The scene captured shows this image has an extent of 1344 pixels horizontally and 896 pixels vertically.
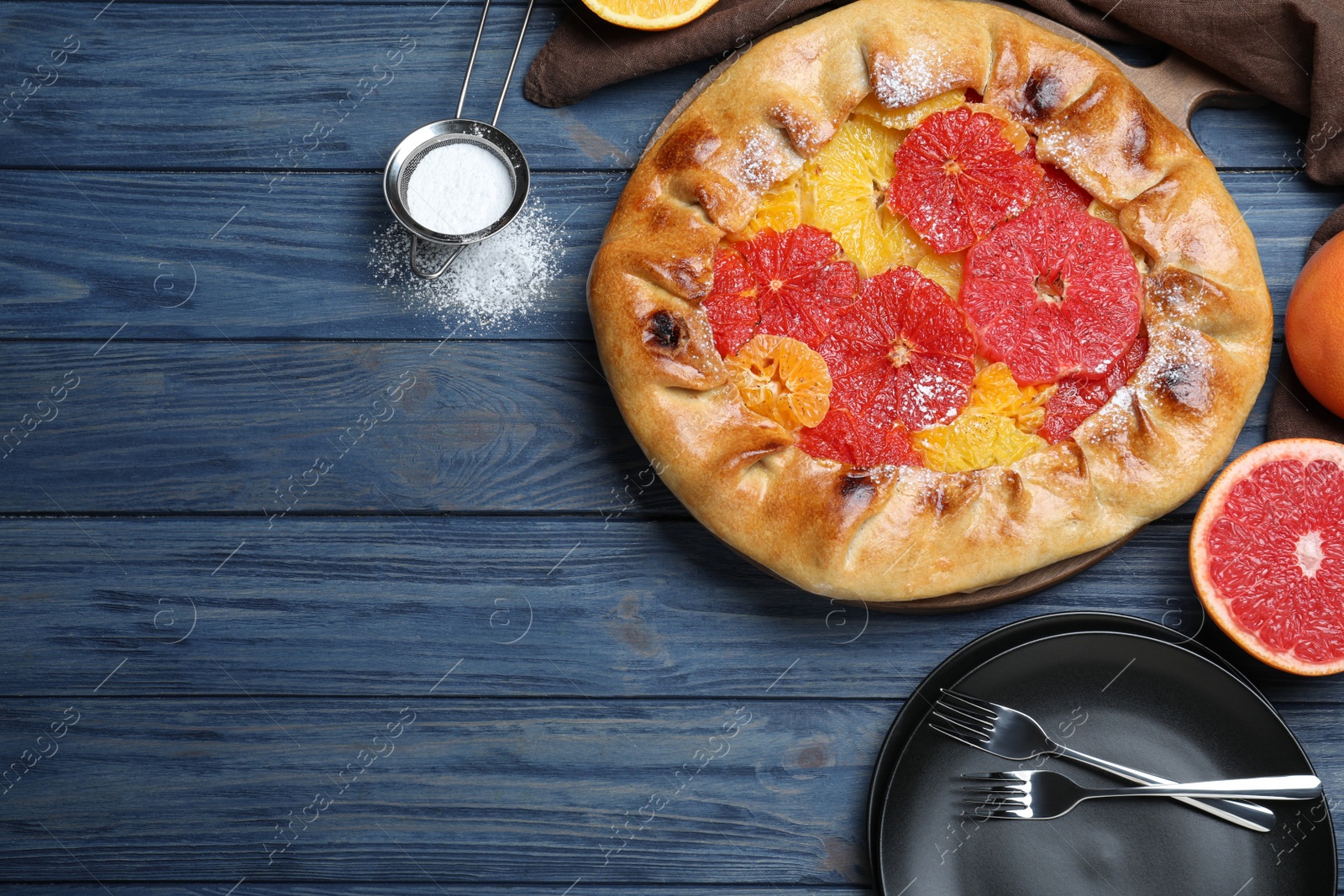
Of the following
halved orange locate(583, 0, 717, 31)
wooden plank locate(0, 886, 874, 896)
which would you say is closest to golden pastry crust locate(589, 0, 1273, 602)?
halved orange locate(583, 0, 717, 31)

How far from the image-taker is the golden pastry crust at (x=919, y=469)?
1911 millimetres

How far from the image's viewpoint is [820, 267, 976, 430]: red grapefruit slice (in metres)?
1.96

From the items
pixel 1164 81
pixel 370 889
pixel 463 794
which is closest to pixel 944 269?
pixel 1164 81

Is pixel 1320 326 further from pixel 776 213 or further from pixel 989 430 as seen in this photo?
pixel 776 213

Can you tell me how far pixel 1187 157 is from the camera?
2051mm

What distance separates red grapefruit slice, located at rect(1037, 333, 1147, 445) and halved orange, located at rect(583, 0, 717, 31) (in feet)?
4.12

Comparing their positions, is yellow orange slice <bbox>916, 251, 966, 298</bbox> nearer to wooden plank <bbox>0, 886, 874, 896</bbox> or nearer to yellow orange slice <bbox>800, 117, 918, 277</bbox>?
yellow orange slice <bbox>800, 117, 918, 277</bbox>

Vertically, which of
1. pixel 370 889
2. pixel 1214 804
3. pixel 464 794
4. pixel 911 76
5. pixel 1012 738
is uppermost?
pixel 911 76

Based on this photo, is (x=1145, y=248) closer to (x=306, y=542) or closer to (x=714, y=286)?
(x=714, y=286)

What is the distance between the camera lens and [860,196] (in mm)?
2055

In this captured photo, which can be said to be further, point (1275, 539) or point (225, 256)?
point (225, 256)

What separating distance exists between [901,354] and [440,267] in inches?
46.4

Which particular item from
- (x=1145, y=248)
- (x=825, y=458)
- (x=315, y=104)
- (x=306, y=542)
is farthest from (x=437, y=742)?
(x=1145, y=248)

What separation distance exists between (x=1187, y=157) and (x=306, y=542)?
2318 millimetres
